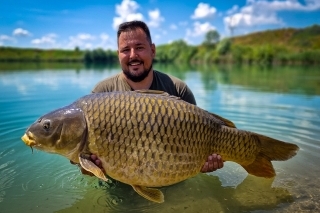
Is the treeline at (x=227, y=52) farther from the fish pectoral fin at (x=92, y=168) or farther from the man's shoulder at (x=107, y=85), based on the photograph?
the fish pectoral fin at (x=92, y=168)

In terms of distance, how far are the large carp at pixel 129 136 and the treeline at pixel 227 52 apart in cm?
4754

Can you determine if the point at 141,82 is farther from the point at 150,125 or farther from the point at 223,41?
the point at 223,41

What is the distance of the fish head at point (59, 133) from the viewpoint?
2211 mm

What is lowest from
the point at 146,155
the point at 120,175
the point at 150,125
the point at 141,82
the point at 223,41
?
the point at 120,175

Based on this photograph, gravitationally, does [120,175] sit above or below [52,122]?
below

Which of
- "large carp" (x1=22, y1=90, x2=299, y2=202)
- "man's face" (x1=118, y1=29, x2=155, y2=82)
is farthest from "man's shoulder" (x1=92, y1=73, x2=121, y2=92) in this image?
"large carp" (x1=22, y1=90, x2=299, y2=202)

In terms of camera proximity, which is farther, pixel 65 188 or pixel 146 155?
pixel 65 188

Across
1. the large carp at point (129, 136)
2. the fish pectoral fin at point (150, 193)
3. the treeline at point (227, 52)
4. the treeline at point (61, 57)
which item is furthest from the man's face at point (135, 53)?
the treeline at point (61, 57)

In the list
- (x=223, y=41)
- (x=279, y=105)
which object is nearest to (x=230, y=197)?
(x=279, y=105)

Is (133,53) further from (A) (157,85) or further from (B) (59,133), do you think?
(B) (59,133)

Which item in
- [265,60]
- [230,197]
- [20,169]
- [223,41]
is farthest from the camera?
[223,41]

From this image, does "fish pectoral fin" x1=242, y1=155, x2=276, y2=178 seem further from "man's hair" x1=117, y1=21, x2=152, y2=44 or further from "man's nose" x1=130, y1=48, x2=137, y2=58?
"man's hair" x1=117, y1=21, x2=152, y2=44

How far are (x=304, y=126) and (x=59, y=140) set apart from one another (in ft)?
16.8

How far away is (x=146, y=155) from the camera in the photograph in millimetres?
2229
